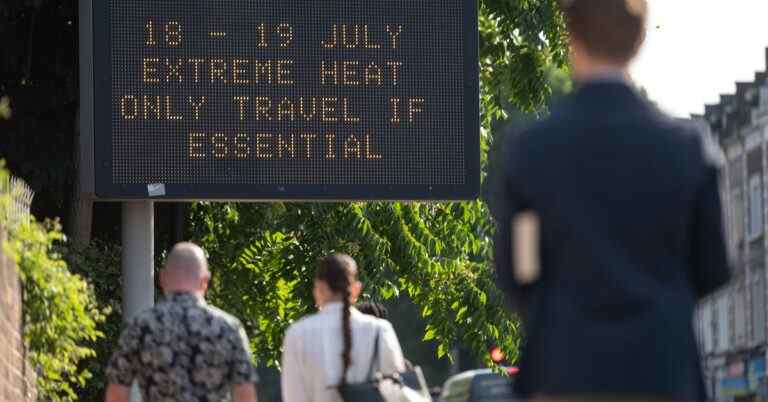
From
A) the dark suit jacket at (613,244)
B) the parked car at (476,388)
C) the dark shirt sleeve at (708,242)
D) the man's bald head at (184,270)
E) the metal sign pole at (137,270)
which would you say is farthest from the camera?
the metal sign pole at (137,270)

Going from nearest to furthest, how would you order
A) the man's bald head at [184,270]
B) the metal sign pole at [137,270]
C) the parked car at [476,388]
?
the man's bald head at [184,270]
the parked car at [476,388]
the metal sign pole at [137,270]

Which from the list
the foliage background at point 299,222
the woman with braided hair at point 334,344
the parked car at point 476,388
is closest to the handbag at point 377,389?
the woman with braided hair at point 334,344

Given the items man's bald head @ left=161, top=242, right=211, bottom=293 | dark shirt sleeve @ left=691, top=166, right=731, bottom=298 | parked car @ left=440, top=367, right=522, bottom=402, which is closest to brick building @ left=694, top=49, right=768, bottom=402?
parked car @ left=440, top=367, right=522, bottom=402

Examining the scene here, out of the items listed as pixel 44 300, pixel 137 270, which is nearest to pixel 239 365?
pixel 44 300

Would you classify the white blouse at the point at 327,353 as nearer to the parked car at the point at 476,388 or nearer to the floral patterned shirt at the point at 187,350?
the floral patterned shirt at the point at 187,350

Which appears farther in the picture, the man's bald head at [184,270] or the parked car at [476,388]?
the parked car at [476,388]

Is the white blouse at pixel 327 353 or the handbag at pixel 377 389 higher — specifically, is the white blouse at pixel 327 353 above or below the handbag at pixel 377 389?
above

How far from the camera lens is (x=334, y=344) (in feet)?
31.6

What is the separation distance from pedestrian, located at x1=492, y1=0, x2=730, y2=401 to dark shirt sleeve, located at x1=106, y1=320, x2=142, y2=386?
4.15 meters

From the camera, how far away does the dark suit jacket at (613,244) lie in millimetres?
4840

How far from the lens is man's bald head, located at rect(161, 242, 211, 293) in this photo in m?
8.82

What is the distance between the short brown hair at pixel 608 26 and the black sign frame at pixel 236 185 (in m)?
9.24

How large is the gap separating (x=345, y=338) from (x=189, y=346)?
901 millimetres

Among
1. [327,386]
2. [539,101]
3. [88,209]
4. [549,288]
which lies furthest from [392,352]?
[539,101]
